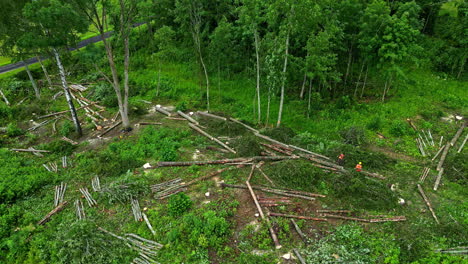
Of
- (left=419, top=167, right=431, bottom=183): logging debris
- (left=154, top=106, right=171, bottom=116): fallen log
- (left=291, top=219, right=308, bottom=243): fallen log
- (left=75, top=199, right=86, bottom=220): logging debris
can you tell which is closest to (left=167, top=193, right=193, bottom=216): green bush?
(left=75, top=199, right=86, bottom=220): logging debris

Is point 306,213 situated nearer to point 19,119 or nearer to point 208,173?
point 208,173

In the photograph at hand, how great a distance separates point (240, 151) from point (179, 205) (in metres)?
5.42

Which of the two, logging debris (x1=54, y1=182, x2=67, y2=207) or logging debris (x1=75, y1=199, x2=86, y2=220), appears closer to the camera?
logging debris (x1=75, y1=199, x2=86, y2=220)

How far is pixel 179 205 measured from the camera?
12.3m

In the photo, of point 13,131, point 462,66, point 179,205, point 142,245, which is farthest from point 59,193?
point 462,66

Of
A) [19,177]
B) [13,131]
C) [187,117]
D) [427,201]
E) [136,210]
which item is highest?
[187,117]

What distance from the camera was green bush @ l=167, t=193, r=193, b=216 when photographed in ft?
40.1

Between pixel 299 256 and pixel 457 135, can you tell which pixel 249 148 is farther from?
pixel 457 135

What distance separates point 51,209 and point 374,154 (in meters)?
17.5

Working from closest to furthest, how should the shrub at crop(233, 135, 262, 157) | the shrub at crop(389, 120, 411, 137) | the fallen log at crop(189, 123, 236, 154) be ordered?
1. the shrub at crop(233, 135, 262, 157)
2. the fallen log at crop(189, 123, 236, 154)
3. the shrub at crop(389, 120, 411, 137)

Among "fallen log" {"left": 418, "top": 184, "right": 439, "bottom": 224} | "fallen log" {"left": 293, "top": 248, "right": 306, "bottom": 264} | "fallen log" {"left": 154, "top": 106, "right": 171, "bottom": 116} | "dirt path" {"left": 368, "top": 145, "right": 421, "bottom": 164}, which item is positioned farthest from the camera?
"fallen log" {"left": 154, "top": 106, "right": 171, "bottom": 116}

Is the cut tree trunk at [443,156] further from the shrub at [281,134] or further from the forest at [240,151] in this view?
the shrub at [281,134]

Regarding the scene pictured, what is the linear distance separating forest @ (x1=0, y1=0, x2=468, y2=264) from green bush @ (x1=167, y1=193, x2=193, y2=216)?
73mm

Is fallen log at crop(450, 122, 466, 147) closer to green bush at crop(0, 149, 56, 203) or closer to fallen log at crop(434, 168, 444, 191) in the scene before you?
fallen log at crop(434, 168, 444, 191)
